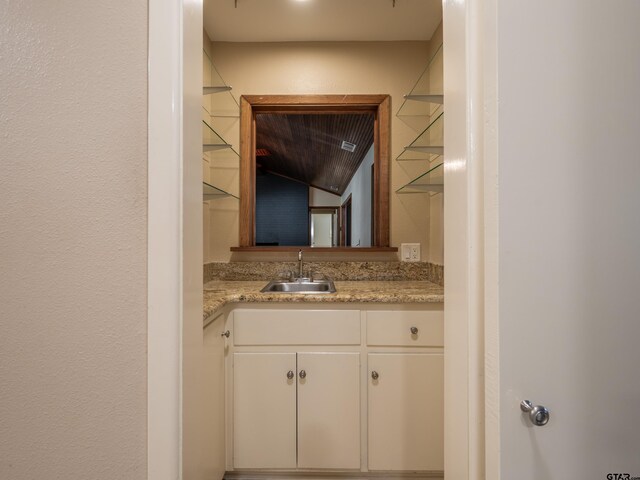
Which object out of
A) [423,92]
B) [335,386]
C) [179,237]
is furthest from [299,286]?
[423,92]

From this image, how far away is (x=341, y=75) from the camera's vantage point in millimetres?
2100

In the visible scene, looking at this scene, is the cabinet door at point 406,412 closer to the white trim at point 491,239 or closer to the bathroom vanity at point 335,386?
the bathroom vanity at point 335,386

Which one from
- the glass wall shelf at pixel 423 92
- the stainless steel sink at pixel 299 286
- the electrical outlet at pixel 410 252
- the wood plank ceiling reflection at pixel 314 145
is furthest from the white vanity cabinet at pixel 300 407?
the glass wall shelf at pixel 423 92

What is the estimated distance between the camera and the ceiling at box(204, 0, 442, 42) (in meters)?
1.80

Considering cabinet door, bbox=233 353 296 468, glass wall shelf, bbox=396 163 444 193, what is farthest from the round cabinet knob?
glass wall shelf, bbox=396 163 444 193

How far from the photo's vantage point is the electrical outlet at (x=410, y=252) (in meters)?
2.05

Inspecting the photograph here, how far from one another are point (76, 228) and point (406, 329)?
51.5 inches

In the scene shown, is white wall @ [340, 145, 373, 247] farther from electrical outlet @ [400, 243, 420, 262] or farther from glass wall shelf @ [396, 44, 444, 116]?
glass wall shelf @ [396, 44, 444, 116]

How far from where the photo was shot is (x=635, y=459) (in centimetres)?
52

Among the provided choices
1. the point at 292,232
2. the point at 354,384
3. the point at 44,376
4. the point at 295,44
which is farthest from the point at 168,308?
the point at 295,44

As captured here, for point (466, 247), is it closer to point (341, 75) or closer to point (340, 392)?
point (340, 392)

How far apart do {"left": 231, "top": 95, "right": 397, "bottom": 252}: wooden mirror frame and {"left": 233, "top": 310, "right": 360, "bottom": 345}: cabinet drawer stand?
682mm

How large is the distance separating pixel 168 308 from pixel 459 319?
0.62 m

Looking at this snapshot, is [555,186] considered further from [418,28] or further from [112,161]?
[418,28]
